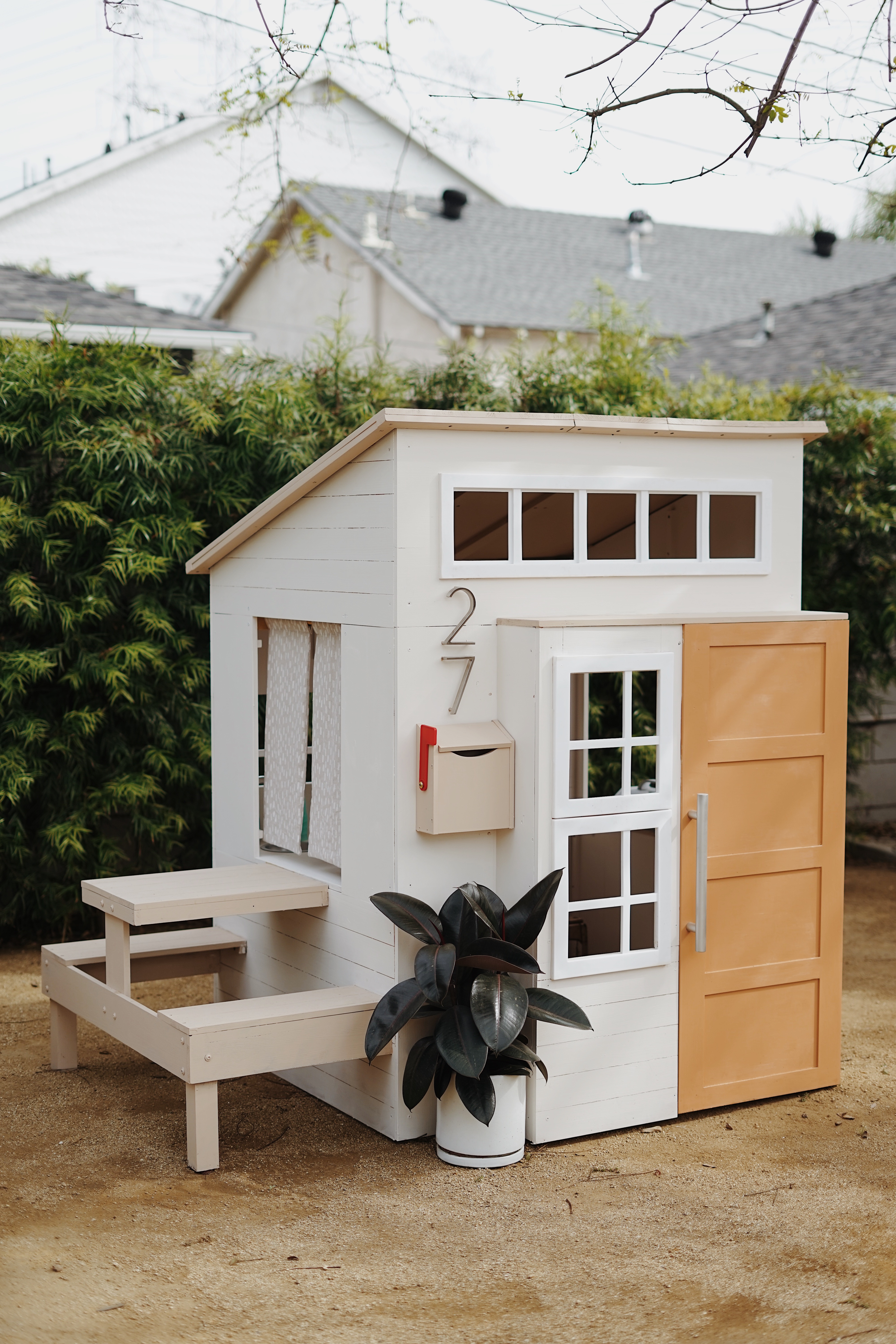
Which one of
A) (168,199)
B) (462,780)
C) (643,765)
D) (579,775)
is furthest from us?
(168,199)

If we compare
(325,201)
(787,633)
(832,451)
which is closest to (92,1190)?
(787,633)

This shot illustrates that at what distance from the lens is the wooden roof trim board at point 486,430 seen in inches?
153

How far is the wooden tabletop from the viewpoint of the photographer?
13.4 feet

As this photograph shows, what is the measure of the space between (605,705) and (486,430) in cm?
349

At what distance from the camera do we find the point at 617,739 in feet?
13.3

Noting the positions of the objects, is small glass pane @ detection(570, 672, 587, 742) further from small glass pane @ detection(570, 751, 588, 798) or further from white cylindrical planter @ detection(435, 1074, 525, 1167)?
white cylindrical planter @ detection(435, 1074, 525, 1167)

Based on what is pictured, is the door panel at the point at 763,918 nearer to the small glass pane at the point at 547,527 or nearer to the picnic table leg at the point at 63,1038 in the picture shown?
the small glass pane at the point at 547,527

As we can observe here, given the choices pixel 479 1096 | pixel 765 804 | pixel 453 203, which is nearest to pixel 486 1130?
pixel 479 1096

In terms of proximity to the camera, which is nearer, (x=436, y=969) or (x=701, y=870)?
(x=436, y=969)

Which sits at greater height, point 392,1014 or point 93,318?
point 93,318

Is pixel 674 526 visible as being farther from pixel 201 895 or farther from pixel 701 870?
pixel 201 895

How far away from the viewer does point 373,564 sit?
13.1ft

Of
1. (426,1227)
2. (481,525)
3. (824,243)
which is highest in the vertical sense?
(824,243)

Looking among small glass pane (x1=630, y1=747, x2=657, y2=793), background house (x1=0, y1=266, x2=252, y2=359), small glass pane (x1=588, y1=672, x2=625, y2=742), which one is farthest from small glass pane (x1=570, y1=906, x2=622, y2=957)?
background house (x1=0, y1=266, x2=252, y2=359)
